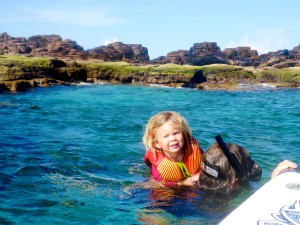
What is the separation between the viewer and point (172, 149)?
4914mm

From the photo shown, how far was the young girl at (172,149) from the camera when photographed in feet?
15.9

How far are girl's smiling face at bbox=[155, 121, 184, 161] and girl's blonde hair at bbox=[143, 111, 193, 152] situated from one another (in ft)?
0.14

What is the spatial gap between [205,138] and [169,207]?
225 inches

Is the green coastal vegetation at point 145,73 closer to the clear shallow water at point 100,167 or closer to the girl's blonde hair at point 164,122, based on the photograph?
the clear shallow water at point 100,167

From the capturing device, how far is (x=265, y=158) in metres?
7.87

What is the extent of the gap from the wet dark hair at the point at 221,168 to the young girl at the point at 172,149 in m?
0.44

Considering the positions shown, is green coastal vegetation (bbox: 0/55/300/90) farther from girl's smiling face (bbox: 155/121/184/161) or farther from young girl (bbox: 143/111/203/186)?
girl's smiling face (bbox: 155/121/184/161)

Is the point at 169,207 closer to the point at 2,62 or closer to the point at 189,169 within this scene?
the point at 189,169

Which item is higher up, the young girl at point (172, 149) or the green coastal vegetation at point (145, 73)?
→ the green coastal vegetation at point (145, 73)

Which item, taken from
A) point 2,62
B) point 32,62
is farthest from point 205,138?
point 32,62

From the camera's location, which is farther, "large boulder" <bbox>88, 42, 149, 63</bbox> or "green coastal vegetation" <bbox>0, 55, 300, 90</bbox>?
"large boulder" <bbox>88, 42, 149, 63</bbox>

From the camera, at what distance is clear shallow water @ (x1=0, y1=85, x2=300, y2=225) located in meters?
4.35

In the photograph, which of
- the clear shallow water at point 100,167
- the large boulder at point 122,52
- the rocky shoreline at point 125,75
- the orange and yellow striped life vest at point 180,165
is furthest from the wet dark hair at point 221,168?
the large boulder at point 122,52

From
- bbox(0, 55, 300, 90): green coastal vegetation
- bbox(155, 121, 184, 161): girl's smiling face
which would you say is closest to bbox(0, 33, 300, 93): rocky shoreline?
bbox(0, 55, 300, 90): green coastal vegetation
